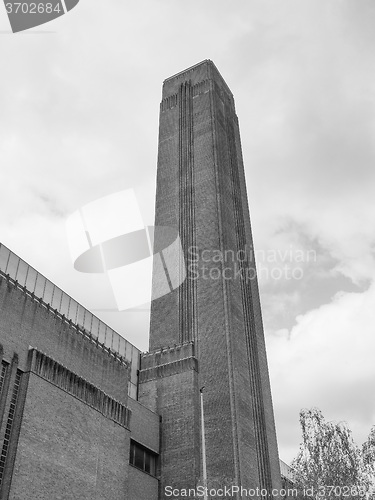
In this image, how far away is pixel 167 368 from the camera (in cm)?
3547

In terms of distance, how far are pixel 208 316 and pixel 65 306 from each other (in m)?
12.0

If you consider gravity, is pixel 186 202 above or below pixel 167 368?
above

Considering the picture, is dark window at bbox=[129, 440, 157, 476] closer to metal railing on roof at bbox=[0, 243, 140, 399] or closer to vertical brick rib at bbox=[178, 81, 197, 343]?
metal railing on roof at bbox=[0, 243, 140, 399]

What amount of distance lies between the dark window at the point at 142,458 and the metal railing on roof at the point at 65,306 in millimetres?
4396

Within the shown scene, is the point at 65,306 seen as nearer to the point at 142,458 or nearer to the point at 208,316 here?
the point at 142,458

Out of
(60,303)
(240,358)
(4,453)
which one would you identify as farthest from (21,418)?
(240,358)

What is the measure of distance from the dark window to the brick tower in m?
0.61

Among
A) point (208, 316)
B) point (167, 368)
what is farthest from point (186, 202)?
point (167, 368)

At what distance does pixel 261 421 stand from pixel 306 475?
12.2 m

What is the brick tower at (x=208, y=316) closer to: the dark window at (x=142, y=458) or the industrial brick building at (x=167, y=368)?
the industrial brick building at (x=167, y=368)

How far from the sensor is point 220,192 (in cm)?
4631

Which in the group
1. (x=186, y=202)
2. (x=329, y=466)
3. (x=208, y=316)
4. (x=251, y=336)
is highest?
(x=186, y=202)

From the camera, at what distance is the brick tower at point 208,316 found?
3300cm

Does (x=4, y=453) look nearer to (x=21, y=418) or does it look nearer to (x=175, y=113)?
(x=21, y=418)
